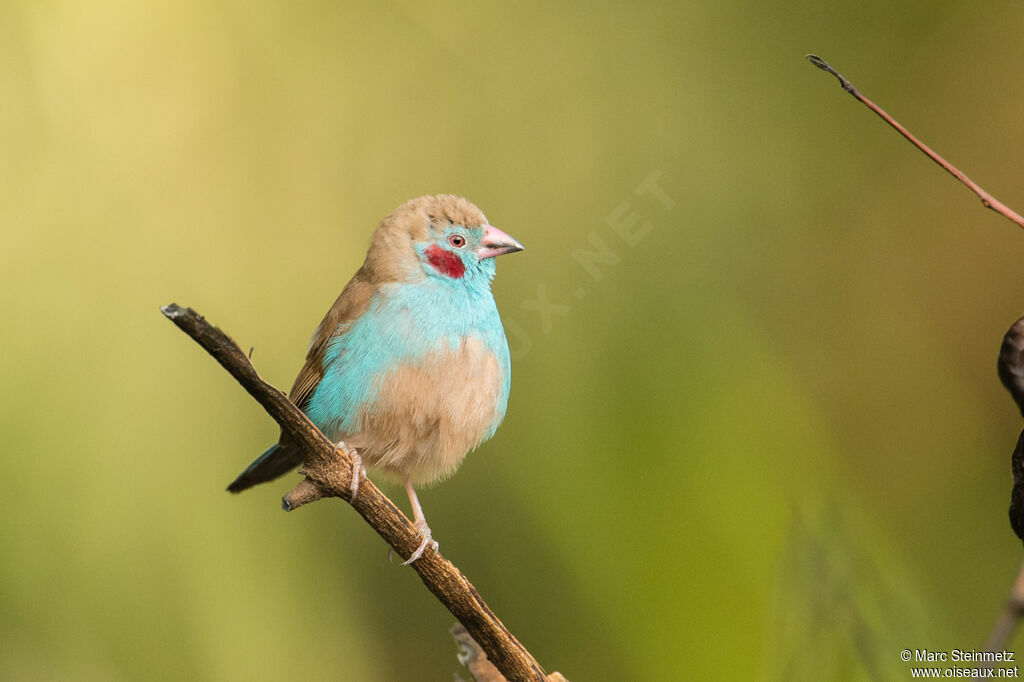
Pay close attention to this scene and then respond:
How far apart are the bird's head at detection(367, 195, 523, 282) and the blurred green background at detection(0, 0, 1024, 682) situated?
56cm

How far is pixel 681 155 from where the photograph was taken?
3.64 metres

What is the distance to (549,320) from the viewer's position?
3.24 m

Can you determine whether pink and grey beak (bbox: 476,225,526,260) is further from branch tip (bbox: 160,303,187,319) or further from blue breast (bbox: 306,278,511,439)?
branch tip (bbox: 160,303,187,319)

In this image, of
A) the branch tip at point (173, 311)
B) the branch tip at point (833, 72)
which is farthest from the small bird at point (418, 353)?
the branch tip at point (833, 72)

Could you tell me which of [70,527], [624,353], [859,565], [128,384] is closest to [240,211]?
[128,384]

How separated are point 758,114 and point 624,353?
1198mm

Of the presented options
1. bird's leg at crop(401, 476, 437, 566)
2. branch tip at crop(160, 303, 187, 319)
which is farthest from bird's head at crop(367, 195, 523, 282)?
branch tip at crop(160, 303, 187, 319)

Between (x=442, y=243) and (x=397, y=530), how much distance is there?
1.03 metres

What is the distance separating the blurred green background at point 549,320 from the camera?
2697 millimetres

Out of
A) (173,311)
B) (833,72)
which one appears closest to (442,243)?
(173,311)

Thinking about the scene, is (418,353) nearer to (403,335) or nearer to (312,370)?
(403,335)

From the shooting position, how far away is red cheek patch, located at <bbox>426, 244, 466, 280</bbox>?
2555 mm

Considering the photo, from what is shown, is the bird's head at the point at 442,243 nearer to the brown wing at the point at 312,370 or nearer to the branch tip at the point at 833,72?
the brown wing at the point at 312,370

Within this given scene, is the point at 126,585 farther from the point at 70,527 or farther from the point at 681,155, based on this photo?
the point at 681,155
